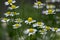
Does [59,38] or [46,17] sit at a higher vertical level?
[46,17]

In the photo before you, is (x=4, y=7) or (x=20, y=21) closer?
(x=20, y=21)

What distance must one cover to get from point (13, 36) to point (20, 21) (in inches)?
2.9

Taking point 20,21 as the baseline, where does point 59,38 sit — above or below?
below

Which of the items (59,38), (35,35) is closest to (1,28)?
(35,35)

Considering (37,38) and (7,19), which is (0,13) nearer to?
(7,19)

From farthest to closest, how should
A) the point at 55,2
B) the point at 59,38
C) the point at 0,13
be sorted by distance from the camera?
the point at 55,2 < the point at 0,13 < the point at 59,38

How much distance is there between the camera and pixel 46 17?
3.31ft

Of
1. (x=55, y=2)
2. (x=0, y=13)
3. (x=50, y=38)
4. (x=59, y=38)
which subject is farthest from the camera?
(x=55, y=2)

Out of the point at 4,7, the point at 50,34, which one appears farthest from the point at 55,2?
the point at 50,34

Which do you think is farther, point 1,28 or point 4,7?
point 4,7

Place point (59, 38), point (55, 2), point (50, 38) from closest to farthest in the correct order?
point (50, 38)
point (59, 38)
point (55, 2)

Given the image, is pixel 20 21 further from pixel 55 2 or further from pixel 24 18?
pixel 55 2

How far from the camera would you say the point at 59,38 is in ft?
3.42

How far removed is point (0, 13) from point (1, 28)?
22 centimetres
